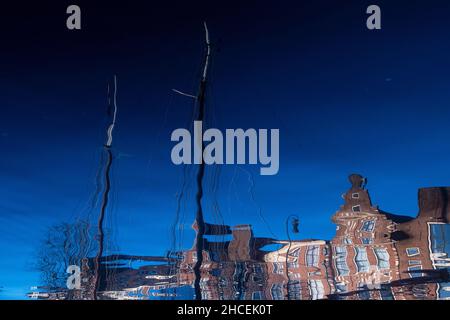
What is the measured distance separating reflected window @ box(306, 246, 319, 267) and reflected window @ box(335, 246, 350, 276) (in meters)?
0.22

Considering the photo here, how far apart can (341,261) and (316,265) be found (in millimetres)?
273

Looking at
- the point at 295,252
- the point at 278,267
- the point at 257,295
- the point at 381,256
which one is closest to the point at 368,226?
the point at 381,256

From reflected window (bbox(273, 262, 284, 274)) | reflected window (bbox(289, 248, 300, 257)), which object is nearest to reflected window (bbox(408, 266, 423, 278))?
reflected window (bbox(289, 248, 300, 257))

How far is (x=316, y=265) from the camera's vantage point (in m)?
4.19

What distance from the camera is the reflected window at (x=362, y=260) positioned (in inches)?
164

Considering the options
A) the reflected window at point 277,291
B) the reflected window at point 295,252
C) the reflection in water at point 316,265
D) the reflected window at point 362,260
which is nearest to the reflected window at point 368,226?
the reflection in water at point 316,265

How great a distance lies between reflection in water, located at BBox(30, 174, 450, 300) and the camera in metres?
4.04

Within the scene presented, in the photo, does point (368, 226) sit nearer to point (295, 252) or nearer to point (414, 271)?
point (414, 271)

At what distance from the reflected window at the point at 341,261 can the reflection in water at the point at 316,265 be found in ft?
0.03

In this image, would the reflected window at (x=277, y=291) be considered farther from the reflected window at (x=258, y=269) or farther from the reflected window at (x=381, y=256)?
the reflected window at (x=381, y=256)

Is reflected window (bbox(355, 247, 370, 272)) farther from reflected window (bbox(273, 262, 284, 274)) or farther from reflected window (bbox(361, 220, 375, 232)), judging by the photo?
reflected window (bbox(273, 262, 284, 274))

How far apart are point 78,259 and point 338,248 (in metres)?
2.69
